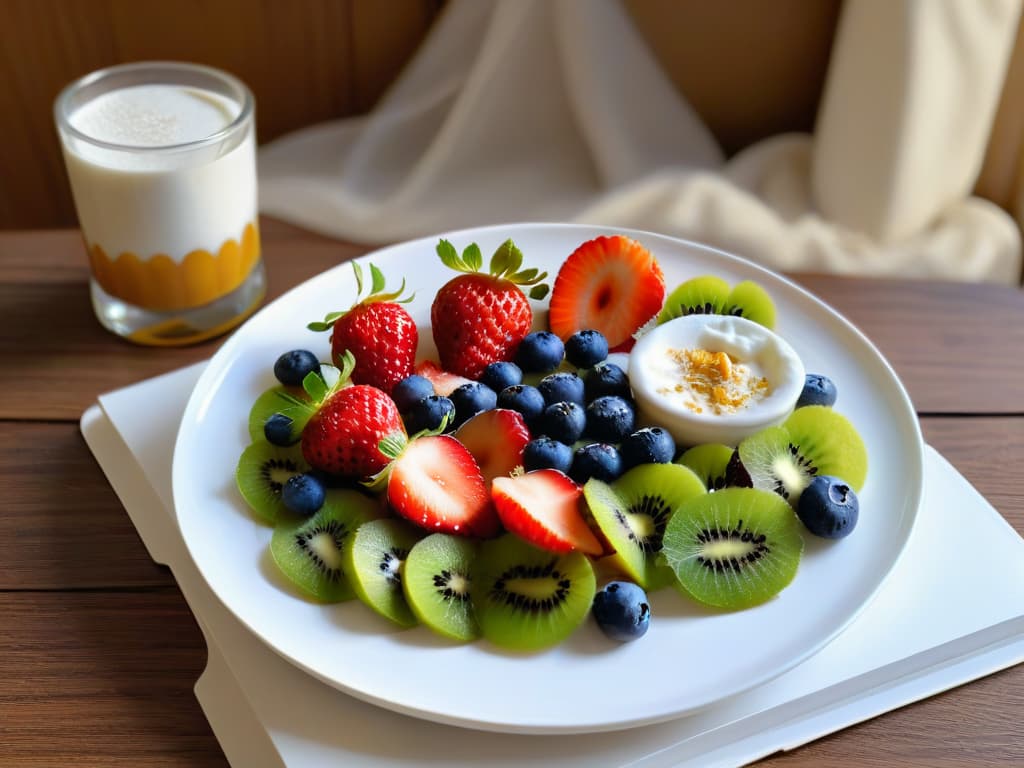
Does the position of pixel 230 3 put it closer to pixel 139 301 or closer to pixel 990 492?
pixel 139 301

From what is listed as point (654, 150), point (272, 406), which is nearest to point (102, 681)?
point (272, 406)

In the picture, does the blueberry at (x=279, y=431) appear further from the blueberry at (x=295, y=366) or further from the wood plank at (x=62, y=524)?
the wood plank at (x=62, y=524)

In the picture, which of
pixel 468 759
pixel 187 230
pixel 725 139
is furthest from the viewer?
pixel 725 139

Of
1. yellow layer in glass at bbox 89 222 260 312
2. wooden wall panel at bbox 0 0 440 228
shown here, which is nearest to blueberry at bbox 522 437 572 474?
yellow layer in glass at bbox 89 222 260 312

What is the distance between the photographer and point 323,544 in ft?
3.39

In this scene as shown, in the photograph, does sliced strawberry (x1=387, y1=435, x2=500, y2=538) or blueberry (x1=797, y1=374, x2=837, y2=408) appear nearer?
sliced strawberry (x1=387, y1=435, x2=500, y2=538)

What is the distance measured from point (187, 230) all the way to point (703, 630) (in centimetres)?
83

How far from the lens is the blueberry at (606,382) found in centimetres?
119

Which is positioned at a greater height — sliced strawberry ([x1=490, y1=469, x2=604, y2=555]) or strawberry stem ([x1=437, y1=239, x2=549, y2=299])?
strawberry stem ([x1=437, y1=239, x2=549, y2=299])

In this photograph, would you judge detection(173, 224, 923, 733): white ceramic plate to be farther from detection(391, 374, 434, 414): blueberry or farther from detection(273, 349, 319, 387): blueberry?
detection(391, 374, 434, 414): blueberry

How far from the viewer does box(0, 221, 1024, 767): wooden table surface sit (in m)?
0.98

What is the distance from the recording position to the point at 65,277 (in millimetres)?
1581

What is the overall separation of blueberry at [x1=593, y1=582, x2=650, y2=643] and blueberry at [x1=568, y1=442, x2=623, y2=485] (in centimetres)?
14

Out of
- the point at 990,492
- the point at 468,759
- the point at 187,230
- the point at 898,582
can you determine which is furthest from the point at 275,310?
the point at 990,492
